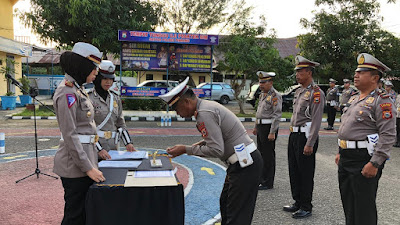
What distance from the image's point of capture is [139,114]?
558 inches

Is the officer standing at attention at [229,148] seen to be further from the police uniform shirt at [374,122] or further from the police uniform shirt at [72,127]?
the police uniform shirt at [374,122]

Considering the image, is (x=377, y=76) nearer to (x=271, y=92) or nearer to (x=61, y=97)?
(x=271, y=92)

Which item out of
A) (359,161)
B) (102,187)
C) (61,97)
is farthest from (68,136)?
(359,161)

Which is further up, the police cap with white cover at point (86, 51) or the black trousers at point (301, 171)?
the police cap with white cover at point (86, 51)

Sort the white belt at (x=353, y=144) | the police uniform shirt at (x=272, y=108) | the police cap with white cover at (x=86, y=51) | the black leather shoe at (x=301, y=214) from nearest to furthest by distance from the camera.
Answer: the police cap with white cover at (x=86, y=51)
the white belt at (x=353, y=144)
the black leather shoe at (x=301, y=214)
the police uniform shirt at (x=272, y=108)

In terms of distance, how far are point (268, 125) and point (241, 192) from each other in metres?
2.68

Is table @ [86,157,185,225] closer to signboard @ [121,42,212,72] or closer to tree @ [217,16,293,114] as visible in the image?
signboard @ [121,42,212,72]

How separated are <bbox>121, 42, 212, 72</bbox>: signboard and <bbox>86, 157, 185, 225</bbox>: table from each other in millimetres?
10943

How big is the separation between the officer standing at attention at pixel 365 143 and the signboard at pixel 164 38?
1005cm

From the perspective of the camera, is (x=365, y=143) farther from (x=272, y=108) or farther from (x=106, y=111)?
(x=106, y=111)

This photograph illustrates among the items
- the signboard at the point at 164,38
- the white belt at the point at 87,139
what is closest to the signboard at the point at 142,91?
the signboard at the point at 164,38

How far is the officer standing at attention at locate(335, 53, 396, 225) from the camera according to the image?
282 cm

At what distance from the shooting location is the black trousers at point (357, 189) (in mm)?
2896

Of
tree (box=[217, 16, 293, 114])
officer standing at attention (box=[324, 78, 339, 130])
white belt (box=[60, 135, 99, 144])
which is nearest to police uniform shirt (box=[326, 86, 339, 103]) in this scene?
officer standing at attention (box=[324, 78, 339, 130])
